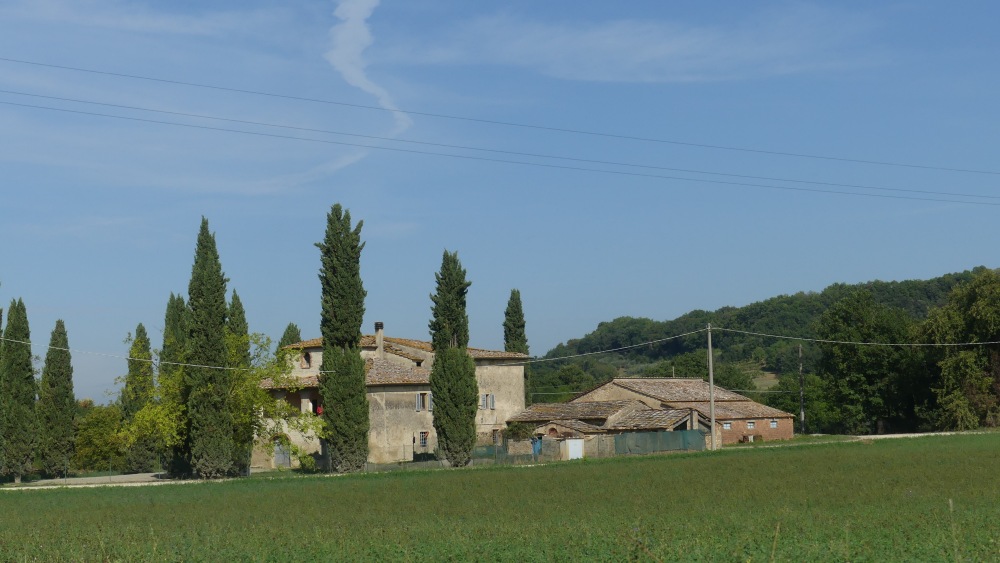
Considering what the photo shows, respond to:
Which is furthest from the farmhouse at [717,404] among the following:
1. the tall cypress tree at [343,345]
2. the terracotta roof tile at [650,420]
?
the tall cypress tree at [343,345]

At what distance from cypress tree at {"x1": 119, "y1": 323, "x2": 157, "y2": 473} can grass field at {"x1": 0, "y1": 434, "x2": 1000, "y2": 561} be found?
18.7m

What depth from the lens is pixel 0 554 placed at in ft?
67.9

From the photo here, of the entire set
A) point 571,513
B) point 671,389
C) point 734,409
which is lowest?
point 571,513

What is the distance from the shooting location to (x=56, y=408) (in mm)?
67000

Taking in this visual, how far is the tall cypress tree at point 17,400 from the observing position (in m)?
61.4

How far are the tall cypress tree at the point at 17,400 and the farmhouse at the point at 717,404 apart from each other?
1578 inches

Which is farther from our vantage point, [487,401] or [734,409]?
[734,409]

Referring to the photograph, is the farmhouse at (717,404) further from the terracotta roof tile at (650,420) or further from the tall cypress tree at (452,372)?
the tall cypress tree at (452,372)

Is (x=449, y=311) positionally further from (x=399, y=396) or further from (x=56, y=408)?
(x=56, y=408)

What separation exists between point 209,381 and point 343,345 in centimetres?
735

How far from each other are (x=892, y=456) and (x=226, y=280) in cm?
3561

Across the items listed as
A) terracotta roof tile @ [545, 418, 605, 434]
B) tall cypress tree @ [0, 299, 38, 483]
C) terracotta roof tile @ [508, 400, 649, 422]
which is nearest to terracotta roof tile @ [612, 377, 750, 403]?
terracotta roof tile @ [508, 400, 649, 422]

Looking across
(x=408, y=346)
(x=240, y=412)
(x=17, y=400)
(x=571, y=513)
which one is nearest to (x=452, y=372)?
(x=240, y=412)

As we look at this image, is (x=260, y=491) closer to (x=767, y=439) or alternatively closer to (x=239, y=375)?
(x=239, y=375)
